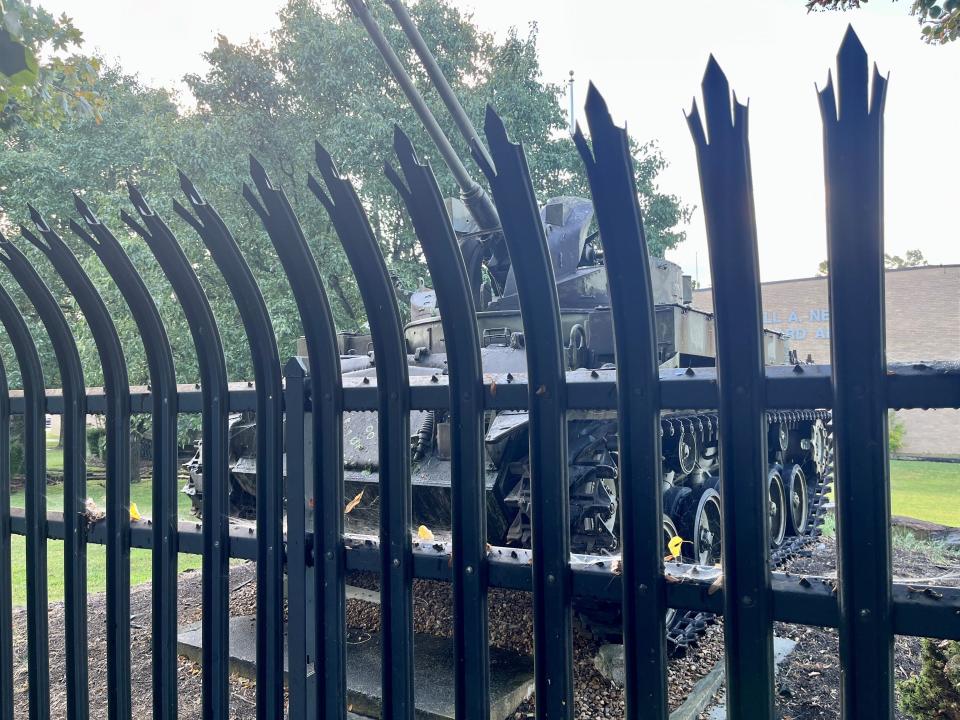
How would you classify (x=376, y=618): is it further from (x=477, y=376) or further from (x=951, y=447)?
(x=951, y=447)

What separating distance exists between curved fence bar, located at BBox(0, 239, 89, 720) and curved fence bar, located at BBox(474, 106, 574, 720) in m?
1.55

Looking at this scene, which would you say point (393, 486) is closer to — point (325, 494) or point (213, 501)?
point (325, 494)

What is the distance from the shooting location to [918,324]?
2634 centimetres

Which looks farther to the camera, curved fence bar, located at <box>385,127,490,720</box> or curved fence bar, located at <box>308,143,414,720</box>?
curved fence bar, located at <box>308,143,414,720</box>

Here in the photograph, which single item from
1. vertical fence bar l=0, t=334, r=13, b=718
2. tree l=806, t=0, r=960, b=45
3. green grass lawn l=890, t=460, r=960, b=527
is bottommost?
green grass lawn l=890, t=460, r=960, b=527

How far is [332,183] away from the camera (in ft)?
5.52

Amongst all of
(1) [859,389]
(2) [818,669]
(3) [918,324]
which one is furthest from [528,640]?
(3) [918,324]

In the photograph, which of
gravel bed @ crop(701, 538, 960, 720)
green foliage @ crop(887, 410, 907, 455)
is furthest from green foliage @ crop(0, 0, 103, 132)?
green foliage @ crop(887, 410, 907, 455)

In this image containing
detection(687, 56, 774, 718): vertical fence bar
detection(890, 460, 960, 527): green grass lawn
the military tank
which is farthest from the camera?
detection(890, 460, 960, 527): green grass lawn

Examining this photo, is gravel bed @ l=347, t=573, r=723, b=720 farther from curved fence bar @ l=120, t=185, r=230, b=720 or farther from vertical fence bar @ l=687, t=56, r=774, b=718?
vertical fence bar @ l=687, t=56, r=774, b=718

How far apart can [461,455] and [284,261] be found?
0.64 metres

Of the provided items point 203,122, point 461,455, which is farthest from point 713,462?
point 203,122

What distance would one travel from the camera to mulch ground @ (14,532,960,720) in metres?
4.52

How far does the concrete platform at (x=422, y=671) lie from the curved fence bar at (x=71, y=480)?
183 centimetres
